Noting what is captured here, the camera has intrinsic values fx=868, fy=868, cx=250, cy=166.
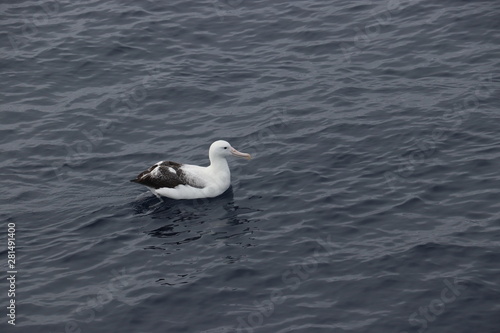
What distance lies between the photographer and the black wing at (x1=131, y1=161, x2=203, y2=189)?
909 inches

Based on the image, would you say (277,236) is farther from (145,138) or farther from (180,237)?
(145,138)

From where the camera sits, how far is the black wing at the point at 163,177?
75.8 feet

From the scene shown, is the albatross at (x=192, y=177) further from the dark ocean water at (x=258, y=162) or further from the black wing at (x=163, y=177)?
the dark ocean water at (x=258, y=162)

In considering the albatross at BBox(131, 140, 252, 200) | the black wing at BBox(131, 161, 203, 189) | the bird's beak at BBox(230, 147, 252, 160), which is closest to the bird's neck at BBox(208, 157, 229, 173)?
the albatross at BBox(131, 140, 252, 200)

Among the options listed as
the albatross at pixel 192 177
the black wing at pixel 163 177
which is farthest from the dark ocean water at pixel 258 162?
the black wing at pixel 163 177

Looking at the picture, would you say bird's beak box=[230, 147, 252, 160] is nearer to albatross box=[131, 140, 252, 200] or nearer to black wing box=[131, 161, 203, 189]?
albatross box=[131, 140, 252, 200]

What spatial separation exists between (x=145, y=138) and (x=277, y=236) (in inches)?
272

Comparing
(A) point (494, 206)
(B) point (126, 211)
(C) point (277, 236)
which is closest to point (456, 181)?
(A) point (494, 206)

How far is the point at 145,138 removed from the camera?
26.1 m

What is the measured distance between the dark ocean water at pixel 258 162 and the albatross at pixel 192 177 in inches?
14.4

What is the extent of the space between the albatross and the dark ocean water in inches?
14.4

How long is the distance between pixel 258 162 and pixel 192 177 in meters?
2.12

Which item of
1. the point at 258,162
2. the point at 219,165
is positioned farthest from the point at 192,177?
the point at 258,162

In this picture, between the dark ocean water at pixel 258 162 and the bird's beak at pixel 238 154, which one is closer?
the dark ocean water at pixel 258 162
